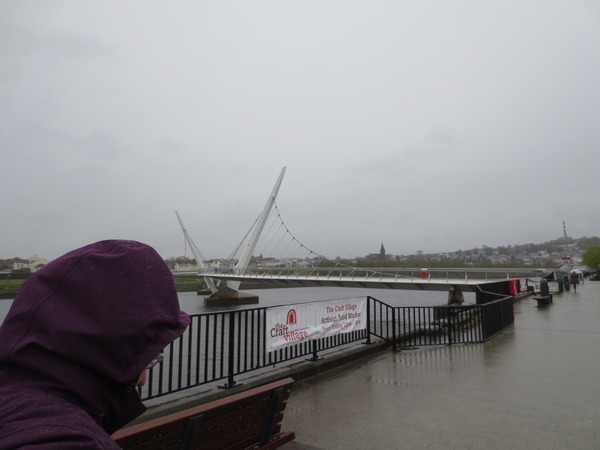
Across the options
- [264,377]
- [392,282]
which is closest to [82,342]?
[264,377]

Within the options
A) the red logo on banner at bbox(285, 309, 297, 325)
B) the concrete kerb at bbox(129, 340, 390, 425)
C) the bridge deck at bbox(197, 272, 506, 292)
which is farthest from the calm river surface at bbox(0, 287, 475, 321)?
the red logo on banner at bbox(285, 309, 297, 325)

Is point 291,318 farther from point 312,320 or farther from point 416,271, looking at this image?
point 416,271

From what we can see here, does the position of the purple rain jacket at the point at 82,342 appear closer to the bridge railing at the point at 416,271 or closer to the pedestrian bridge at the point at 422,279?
the pedestrian bridge at the point at 422,279

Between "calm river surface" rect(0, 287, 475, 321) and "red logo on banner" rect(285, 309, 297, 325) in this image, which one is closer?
"red logo on banner" rect(285, 309, 297, 325)

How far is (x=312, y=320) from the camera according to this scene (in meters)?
7.21

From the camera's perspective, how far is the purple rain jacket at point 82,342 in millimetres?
829

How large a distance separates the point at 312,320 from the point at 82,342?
6461 millimetres

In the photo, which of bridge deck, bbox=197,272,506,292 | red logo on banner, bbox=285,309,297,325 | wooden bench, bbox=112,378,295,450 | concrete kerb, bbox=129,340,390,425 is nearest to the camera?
wooden bench, bbox=112,378,295,450

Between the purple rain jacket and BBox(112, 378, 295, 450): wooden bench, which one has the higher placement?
the purple rain jacket

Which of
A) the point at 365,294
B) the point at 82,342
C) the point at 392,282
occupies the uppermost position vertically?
the point at 82,342

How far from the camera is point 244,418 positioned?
339 cm

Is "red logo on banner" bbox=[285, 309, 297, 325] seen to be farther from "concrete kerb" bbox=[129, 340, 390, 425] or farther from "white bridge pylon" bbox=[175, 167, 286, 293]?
"white bridge pylon" bbox=[175, 167, 286, 293]

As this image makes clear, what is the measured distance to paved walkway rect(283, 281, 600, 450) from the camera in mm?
4293

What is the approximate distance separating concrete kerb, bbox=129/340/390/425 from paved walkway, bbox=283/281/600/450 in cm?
18
